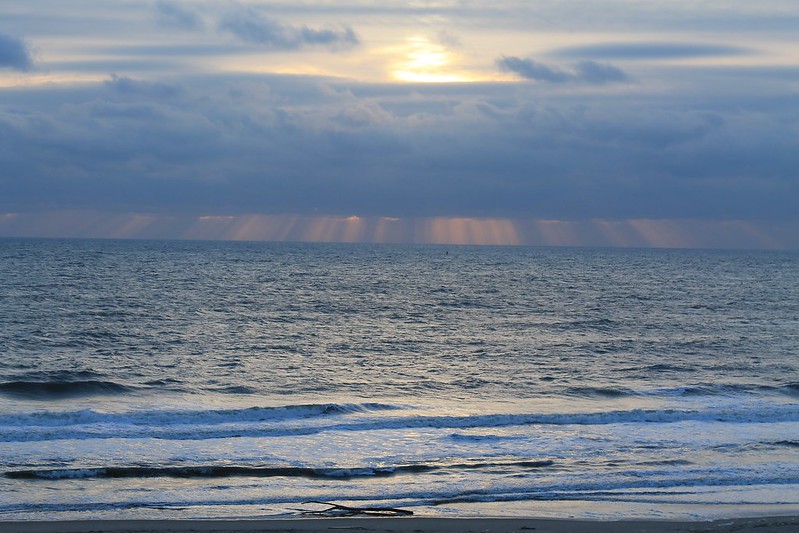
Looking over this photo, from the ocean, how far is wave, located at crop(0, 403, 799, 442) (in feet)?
0.28

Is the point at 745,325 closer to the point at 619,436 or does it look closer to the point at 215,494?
the point at 619,436

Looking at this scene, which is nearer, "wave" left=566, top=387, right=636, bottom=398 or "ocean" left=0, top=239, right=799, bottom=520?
"ocean" left=0, top=239, right=799, bottom=520

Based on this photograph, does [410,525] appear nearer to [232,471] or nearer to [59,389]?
[232,471]

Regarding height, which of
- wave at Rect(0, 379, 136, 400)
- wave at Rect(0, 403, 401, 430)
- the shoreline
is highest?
wave at Rect(0, 379, 136, 400)

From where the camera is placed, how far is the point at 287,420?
23.3 metres

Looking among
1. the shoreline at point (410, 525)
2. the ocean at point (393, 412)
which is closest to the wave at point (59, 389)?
the ocean at point (393, 412)

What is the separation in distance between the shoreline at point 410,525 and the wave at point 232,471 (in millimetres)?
3223

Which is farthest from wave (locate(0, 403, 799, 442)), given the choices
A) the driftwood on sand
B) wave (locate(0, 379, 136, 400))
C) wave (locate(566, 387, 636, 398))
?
the driftwood on sand

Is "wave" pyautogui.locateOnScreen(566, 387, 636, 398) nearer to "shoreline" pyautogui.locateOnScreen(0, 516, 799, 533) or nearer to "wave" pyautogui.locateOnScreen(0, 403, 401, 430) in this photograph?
"wave" pyautogui.locateOnScreen(0, 403, 401, 430)

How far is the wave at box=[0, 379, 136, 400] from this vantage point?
2626cm

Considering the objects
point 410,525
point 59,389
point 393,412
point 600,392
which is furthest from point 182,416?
point 600,392

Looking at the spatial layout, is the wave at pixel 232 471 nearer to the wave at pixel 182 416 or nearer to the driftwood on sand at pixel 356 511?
the driftwood on sand at pixel 356 511

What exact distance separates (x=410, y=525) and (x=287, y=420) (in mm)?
9817

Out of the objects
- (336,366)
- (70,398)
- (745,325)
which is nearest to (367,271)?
(745,325)
